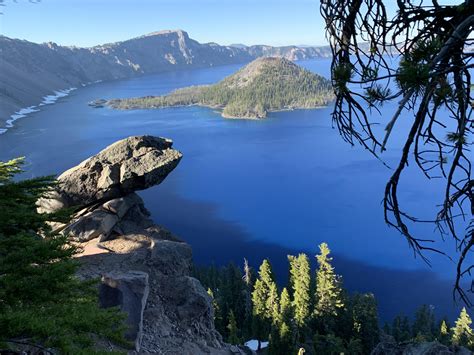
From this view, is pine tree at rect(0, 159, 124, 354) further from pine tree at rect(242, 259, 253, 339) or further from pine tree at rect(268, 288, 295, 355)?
pine tree at rect(242, 259, 253, 339)

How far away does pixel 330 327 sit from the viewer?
31.9 m

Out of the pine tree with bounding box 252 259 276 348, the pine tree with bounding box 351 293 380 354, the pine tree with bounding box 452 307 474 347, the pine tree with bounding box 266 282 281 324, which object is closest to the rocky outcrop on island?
the pine tree with bounding box 266 282 281 324

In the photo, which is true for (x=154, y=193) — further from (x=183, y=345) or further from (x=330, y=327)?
(x=183, y=345)

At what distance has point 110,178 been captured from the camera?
1716 centimetres

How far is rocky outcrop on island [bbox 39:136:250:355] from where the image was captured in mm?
12102

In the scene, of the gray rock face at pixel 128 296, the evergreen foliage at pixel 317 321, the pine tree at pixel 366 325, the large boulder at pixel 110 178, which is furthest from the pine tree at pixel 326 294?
the gray rock face at pixel 128 296

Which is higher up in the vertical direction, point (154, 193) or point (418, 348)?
point (418, 348)

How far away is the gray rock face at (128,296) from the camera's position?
11.5m

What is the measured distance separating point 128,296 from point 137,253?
3053mm

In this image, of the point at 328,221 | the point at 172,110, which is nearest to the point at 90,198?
the point at 328,221

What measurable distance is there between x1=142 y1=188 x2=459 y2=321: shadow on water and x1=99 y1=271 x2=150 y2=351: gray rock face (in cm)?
3888

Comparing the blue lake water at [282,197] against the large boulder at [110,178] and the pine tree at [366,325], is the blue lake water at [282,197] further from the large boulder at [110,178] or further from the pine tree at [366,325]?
the large boulder at [110,178]

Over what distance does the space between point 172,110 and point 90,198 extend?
169983mm

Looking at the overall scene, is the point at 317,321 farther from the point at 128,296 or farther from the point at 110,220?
the point at 128,296
